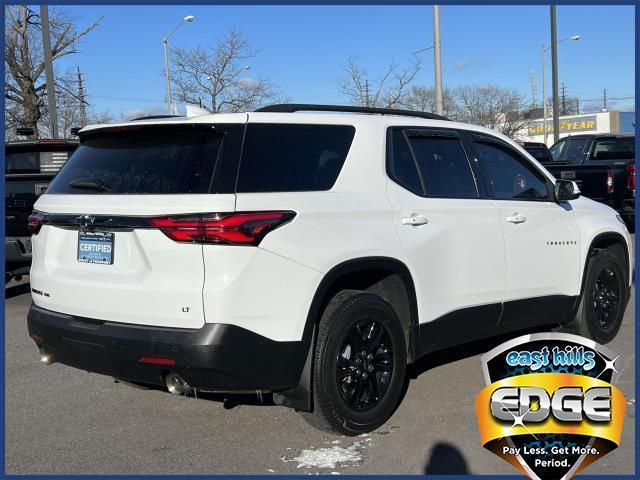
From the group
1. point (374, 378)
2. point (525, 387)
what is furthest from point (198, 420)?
point (525, 387)

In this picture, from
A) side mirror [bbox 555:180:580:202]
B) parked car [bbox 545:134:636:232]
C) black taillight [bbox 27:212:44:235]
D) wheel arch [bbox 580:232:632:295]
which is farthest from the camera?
parked car [bbox 545:134:636:232]

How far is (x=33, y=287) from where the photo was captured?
4.30m

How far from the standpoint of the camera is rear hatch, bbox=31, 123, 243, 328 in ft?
11.4

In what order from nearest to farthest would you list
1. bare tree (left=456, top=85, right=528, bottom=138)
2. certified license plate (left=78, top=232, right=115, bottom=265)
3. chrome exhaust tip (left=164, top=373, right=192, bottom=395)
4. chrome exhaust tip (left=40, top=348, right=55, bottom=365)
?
chrome exhaust tip (left=164, top=373, right=192, bottom=395)
certified license plate (left=78, top=232, right=115, bottom=265)
chrome exhaust tip (left=40, top=348, right=55, bottom=365)
bare tree (left=456, top=85, right=528, bottom=138)

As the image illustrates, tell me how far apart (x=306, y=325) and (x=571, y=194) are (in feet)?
9.34

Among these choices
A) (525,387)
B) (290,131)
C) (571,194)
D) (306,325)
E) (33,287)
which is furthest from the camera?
(571,194)

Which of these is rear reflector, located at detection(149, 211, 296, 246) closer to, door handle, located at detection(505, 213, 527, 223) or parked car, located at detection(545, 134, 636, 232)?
door handle, located at detection(505, 213, 527, 223)

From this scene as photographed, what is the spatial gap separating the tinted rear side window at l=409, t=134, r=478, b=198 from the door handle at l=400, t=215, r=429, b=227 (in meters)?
0.25

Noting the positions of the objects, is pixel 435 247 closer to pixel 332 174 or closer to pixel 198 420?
pixel 332 174

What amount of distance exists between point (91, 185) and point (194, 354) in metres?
1.24

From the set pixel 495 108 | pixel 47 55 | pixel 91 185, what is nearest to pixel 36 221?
pixel 91 185

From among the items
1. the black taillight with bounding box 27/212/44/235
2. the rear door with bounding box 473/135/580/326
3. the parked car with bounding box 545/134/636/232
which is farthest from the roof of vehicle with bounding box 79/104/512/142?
the parked car with bounding box 545/134/636/232

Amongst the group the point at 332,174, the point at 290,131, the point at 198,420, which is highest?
the point at 290,131

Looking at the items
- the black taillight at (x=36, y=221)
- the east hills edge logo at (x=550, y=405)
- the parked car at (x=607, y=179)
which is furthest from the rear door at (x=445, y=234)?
the parked car at (x=607, y=179)
